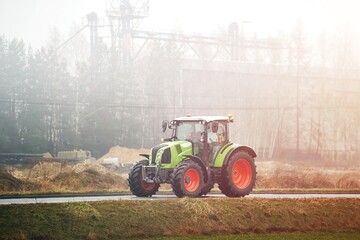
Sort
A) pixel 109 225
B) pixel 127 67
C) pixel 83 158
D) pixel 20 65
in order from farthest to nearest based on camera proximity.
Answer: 1. pixel 127 67
2. pixel 20 65
3. pixel 83 158
4. pixel 109 225

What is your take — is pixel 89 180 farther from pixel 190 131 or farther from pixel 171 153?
pixel 171 153

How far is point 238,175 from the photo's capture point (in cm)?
2141

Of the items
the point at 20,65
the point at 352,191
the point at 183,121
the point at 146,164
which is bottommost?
the point at 352,191

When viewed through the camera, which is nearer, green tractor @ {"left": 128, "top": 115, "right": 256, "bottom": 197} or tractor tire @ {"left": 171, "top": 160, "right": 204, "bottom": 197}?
tractor tire @ {"left": 171, "top": 160, "right": 204, "bottom": 197}

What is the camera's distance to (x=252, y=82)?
65750 millimetres

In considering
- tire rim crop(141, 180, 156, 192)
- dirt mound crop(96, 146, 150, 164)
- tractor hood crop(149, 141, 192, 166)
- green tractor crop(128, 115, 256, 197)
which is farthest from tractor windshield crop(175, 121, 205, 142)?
dirt mound crop(96, 146, 150, 164)

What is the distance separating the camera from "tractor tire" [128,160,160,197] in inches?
813

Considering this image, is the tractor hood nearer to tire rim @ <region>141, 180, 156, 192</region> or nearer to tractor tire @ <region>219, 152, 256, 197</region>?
tire rim @ <region>141, 180, 156, 192</region>

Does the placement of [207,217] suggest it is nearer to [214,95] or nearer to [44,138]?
[44,138]

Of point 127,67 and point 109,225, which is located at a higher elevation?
point 127,67

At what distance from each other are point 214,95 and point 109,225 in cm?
4672

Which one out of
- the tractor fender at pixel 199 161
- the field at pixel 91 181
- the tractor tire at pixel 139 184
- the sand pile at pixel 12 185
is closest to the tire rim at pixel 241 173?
the tractor fender at pixel 199 161

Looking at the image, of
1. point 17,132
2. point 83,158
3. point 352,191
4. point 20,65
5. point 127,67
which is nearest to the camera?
point 352,191

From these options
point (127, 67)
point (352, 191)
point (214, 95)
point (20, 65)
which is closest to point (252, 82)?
point (214, 95)
